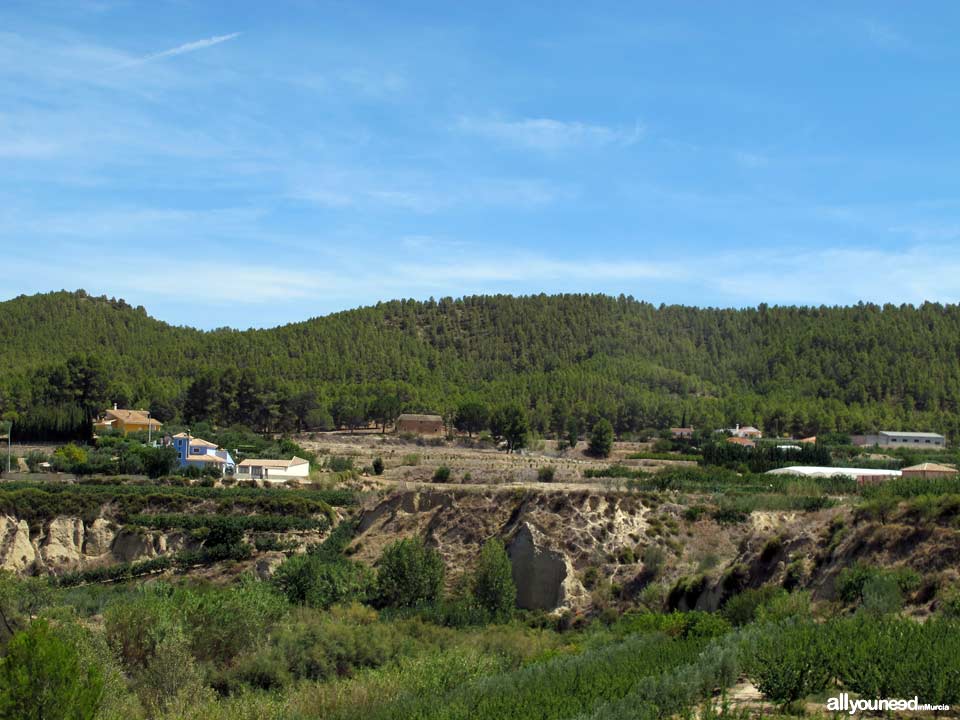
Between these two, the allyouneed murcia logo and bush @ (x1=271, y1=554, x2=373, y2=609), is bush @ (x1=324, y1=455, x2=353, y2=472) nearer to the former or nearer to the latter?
bush @ (x1=271, y1=554, x2=373, y2=609)

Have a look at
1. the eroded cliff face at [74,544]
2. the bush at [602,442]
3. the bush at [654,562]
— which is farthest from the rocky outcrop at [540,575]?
the bush at [602,442]

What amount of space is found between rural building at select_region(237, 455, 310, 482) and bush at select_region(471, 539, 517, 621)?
73.9 feet

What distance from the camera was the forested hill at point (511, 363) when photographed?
88.8m

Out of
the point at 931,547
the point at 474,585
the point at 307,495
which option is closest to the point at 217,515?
the point at 307,495

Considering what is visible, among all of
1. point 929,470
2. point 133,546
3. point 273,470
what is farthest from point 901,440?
point 133,546

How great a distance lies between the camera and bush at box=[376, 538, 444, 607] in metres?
38.7

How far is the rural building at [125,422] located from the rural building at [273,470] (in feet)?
69.4

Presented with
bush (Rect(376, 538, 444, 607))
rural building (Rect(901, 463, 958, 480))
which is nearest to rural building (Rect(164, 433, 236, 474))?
bush (Rect(376, 538, 444, 607))

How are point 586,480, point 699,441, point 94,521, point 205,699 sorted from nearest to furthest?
point 205,699
point 94,521
point 586,480
point 699,441

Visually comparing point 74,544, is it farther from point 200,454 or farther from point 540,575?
point 540,575

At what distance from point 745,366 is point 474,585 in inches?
3638

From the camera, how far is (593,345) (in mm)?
131375

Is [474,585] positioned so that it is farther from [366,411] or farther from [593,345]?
[593,345]

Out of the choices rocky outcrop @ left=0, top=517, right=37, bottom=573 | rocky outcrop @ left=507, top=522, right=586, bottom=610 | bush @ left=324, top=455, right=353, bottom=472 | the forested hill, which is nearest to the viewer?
rocky outcrop @ left=507, top=522, right=586, bottom=610
